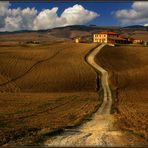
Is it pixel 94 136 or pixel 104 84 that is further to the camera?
pixel 104 84

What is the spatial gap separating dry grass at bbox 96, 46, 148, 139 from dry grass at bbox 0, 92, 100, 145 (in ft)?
16.0

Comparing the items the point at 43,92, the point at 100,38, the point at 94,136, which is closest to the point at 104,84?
the point at 43,92

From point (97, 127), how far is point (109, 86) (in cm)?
4433

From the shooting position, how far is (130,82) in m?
80.2

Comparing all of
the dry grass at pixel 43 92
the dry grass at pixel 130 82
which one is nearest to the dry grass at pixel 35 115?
the dry grass at pixel 43 92

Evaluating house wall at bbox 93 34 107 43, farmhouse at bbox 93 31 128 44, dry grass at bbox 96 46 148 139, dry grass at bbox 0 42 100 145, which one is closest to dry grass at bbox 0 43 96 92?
dry grass at bbox 0 42 100 145

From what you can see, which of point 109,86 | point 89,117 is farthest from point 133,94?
point 89,117

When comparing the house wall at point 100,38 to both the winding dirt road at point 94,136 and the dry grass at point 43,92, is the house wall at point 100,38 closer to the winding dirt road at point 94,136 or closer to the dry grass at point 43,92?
the dry grass at point 43,92

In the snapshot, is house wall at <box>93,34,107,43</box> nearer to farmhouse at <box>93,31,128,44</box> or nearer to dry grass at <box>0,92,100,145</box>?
farmhouse at <box>93,31,128,44</box>

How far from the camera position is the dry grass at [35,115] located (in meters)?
27.4

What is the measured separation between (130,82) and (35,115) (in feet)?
141

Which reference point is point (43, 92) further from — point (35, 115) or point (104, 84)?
point (35, 115)

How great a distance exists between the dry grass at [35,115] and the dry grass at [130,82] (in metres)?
4.88

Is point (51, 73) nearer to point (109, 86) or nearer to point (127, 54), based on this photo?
point (109, 86)
